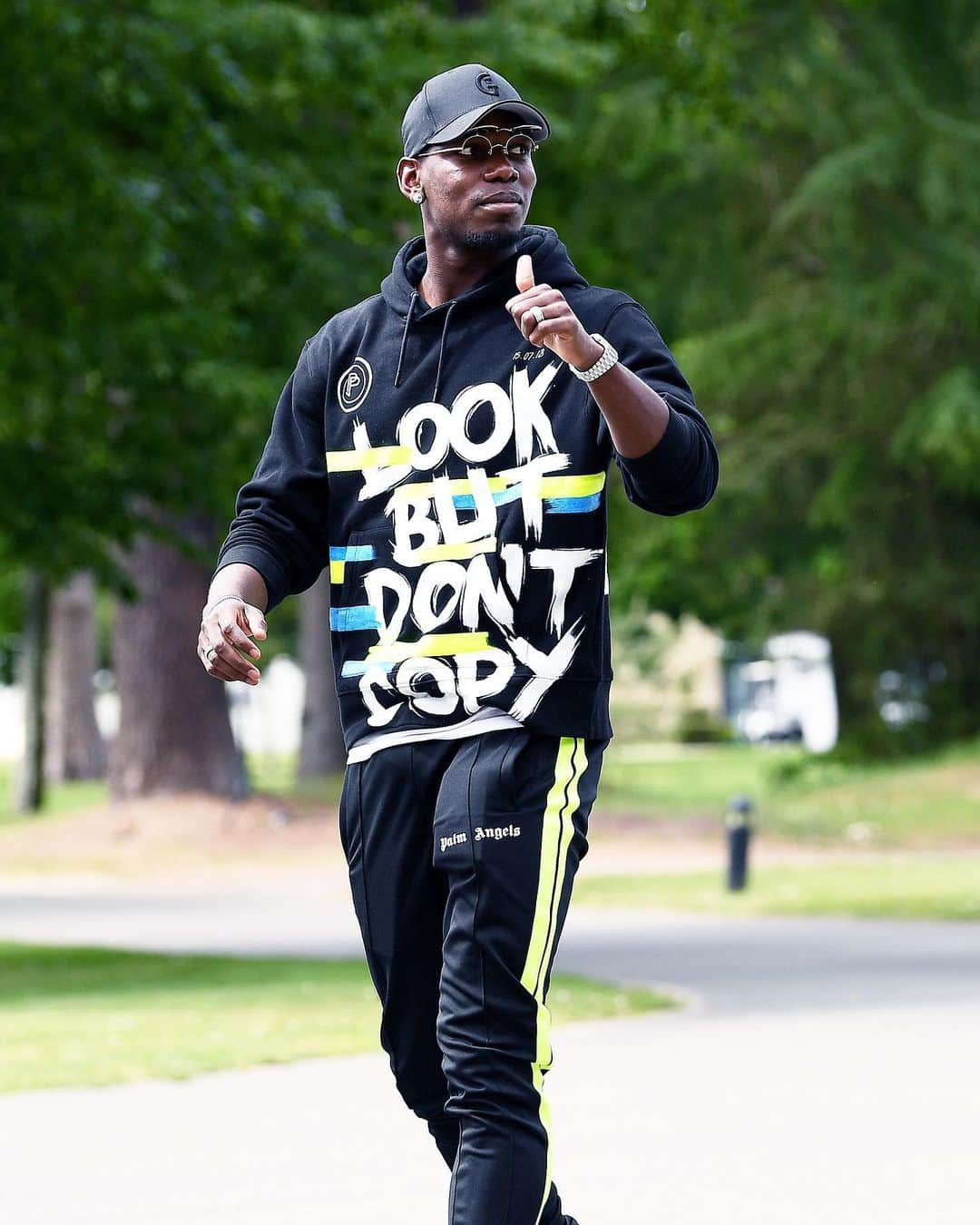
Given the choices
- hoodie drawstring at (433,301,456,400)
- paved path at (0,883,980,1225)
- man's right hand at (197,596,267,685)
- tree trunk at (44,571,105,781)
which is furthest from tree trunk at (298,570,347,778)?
man's right hand at (197,596,267,685)

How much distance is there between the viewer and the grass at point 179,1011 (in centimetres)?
873

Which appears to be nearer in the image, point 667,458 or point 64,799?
point 667,458

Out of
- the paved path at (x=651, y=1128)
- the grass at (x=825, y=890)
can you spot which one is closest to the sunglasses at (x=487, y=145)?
the paved path at (x=651, y=1128)

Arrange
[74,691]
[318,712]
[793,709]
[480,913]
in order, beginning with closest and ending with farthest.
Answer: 1. [480,913]
2. [318,712]
3. [74,691]
4. [793,709]

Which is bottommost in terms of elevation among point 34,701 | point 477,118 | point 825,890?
point 825,890

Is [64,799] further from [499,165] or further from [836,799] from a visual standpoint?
[499,165]

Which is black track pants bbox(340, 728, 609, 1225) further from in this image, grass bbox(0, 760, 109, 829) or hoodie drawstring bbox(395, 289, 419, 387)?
grass bbox(0, 760, 109, 829)

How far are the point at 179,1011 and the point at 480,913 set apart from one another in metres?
6.97

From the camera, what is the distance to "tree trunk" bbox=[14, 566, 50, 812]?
111ft

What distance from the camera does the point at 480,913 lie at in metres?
3.85

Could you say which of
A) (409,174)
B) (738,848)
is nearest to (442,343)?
(409,174)

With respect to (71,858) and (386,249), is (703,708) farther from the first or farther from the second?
(386,249)

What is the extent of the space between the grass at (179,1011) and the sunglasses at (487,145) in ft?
16.3

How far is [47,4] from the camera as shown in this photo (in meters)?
12.1
